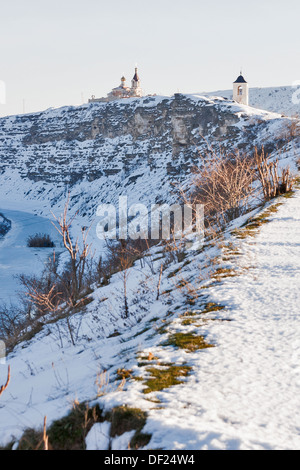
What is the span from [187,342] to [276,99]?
90082mm

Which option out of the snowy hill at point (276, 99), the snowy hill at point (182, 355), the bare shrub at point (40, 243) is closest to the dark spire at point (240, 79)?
the snowy hill at point (276, 99)

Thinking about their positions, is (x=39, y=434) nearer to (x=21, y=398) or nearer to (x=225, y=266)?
(x=21, y=398)

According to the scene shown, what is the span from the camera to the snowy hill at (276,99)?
79250 mm

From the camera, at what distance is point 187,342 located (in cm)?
496

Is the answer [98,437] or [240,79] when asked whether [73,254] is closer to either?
[98,437]

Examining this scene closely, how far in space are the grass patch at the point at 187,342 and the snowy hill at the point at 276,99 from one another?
76.7 metres

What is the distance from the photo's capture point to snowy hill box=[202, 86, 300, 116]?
7925 centimetres

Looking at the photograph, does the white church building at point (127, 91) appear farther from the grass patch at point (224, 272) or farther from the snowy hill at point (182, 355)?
the grass patch at point (224, 272)

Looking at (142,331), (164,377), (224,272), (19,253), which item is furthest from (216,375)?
(19,253)

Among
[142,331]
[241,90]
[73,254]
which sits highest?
[241,90]

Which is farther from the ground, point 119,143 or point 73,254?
point 119,143

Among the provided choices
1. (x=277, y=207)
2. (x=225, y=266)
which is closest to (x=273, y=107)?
(x=277, y=207)

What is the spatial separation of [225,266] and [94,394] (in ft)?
13.0

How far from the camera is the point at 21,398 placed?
17.5 ft
